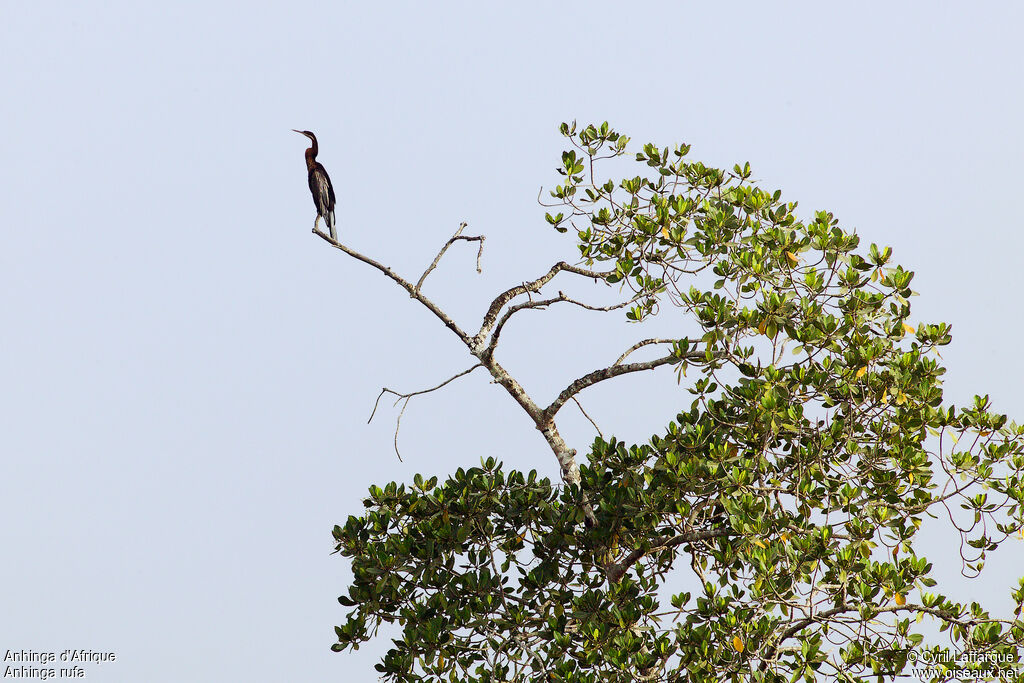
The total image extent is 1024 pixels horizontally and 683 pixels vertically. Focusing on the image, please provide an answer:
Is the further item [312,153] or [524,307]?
[312,153]

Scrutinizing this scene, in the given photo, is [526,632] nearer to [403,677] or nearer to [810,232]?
[403,677]

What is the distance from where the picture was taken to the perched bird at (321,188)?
715cm

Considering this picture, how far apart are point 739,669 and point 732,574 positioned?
19.1 inches

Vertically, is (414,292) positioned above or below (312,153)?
below

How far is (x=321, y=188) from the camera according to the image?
23.9ft

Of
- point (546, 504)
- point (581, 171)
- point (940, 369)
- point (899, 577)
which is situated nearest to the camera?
point (899, 577)

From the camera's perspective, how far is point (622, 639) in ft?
17.0

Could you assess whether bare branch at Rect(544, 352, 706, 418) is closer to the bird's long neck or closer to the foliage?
the foliage

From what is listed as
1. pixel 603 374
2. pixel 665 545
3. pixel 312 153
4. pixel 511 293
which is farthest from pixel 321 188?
pixel 665 545

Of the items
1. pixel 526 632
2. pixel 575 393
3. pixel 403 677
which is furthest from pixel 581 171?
pixel 403 677

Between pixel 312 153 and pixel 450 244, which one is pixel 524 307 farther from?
pixel 312 153

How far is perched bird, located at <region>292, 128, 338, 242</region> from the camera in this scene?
7.15m

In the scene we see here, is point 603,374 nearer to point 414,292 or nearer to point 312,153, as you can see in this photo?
point 414,292

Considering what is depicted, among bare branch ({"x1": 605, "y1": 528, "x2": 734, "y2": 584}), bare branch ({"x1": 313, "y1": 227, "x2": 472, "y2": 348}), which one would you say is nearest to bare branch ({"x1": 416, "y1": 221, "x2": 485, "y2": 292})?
bare branch ({"x1": 313, "y1": 227, "x2": 472, "y2": 348})
